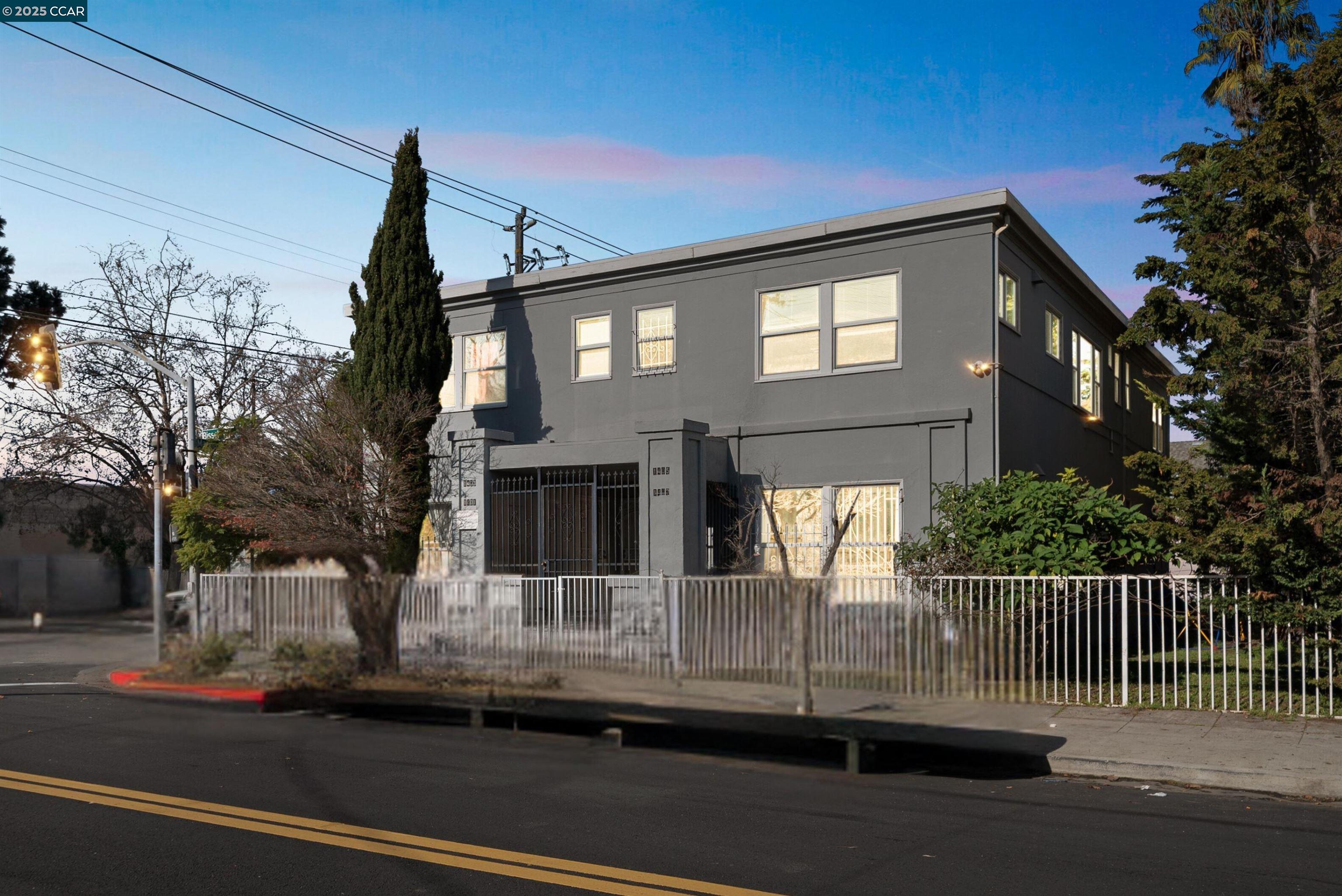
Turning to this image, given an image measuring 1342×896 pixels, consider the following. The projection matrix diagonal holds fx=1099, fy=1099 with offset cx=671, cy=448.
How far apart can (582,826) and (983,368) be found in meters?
11.6

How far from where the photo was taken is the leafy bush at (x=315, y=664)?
507 inches

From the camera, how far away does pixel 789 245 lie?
61.8 ft

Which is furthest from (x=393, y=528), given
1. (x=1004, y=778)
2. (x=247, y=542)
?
(x=1004, y=778)

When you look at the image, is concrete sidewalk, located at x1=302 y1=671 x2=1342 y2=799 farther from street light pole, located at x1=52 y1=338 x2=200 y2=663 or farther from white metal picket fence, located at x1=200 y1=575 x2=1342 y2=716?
street light pole, located at x1=52 y1=338 x2=200 y2=663

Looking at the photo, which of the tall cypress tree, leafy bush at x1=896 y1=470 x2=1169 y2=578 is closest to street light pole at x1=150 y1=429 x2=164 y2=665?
the tall cypress tree

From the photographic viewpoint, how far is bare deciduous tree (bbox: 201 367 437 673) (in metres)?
17.9

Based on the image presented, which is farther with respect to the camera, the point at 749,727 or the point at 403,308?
the point at 403,308

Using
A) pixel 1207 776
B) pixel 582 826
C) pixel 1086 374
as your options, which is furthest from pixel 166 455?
pixel 1086 374

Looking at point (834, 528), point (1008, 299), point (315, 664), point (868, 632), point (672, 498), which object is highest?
point (1008, 299)

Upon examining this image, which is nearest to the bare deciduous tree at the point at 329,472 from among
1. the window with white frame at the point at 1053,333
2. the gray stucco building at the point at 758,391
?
the gray stucco building at the point at 758,391

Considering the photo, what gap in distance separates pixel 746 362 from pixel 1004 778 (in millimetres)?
10951

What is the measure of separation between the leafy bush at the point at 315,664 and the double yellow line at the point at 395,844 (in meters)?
4.17

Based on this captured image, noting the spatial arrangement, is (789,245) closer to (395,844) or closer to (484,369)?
(484,369)

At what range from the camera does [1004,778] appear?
9383 mm
